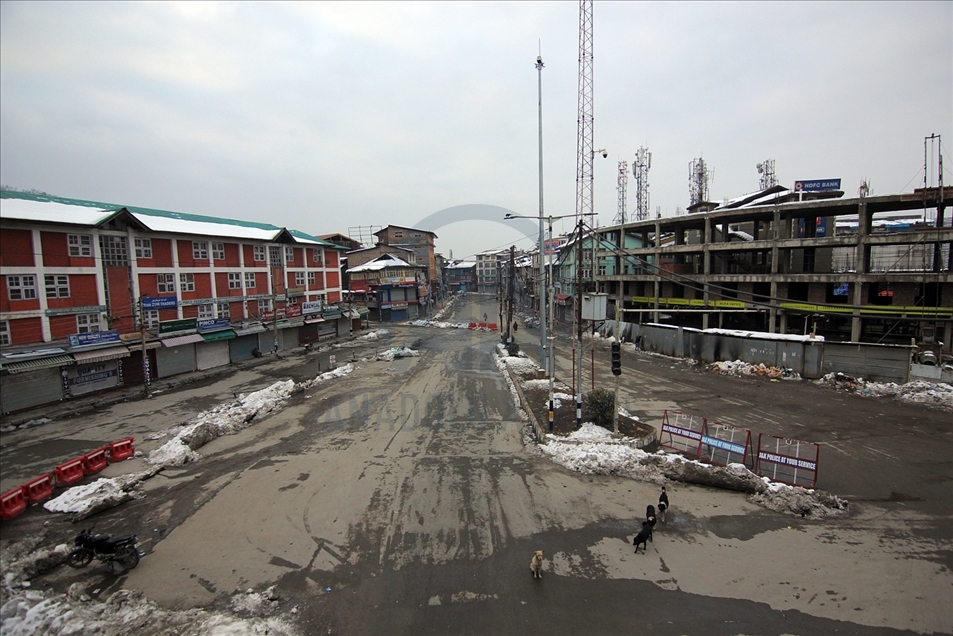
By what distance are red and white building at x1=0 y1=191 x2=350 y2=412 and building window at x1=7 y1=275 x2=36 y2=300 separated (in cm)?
2

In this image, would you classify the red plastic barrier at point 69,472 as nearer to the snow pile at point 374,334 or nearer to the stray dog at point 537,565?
the stray dog at point 537,565

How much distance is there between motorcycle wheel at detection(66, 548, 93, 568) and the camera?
834cm

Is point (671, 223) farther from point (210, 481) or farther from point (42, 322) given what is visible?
point (42, 322)

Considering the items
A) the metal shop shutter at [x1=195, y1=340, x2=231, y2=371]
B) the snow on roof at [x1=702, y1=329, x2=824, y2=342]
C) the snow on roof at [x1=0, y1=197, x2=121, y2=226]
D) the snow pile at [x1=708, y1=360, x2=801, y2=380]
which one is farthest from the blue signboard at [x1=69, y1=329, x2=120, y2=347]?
the snow on roof at [x1=702, y1=329, x2=824, y2=342]

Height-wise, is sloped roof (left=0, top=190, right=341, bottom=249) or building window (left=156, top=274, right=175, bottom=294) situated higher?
sloped roof (left=0, top=190, right=341, bottom=249)

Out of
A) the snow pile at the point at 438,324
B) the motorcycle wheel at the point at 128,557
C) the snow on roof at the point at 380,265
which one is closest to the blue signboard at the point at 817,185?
the snow pile at the point at 438,324

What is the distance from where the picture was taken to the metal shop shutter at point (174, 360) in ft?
85.2

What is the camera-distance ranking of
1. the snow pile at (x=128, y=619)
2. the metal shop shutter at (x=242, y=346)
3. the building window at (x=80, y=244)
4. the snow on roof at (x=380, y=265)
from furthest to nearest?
the snow on roof at (x=380, y=265) → the metal shop shutter at (x=242, y=346) → the building window at (x=80, y=244) → the snow pile at (x=128, y=619)

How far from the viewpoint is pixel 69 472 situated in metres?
11.0

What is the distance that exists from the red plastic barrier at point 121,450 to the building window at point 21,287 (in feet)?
31.1

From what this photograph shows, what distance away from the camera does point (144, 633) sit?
7.08 meters

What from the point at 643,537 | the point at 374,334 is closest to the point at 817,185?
the point at 643,537

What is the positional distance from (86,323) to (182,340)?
1906 centimetres

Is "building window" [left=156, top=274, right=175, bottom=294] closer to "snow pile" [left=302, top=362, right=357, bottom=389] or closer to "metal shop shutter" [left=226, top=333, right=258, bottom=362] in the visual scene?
"metal shop shutter" [left=226, top=333, right=258, bottom=362]
